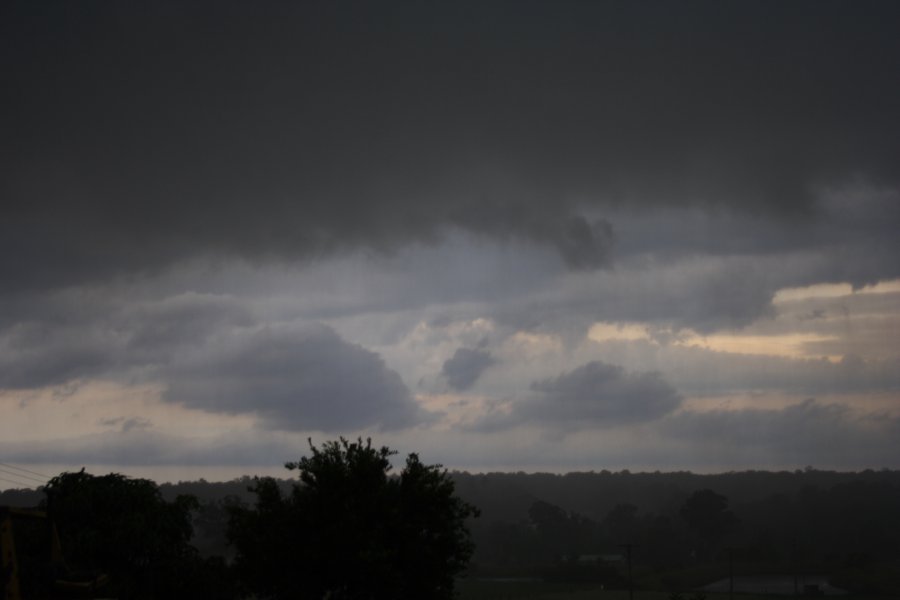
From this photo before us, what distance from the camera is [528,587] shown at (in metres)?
138

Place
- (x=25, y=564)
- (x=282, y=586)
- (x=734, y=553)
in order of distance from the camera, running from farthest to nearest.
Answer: (x=734, y=553)
(x=282, y=586)
(x=25, y=564)

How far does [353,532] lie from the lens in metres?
42.8

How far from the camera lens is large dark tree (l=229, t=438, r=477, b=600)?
43.0 meters

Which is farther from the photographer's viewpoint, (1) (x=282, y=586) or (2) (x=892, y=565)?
(2) (x=892, y=565)

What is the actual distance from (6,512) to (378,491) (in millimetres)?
25285

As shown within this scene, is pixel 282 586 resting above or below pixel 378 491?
below

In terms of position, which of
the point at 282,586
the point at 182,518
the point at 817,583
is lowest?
the point at 817,583

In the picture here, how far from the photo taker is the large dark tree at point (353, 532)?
4297 cm

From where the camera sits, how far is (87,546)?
44.5 m

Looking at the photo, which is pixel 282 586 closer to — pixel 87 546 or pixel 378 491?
Answer: pixel 378 491

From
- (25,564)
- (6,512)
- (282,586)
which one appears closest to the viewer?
(6,512)

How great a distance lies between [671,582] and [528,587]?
25.0 meters

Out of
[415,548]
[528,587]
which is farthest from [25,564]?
[528,587]

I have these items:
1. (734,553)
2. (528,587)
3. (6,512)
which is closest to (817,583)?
(734,553)
